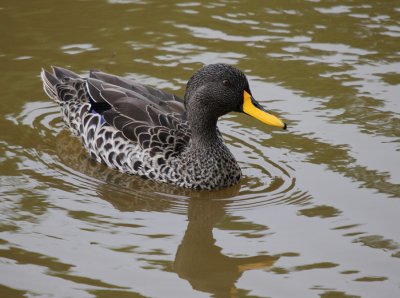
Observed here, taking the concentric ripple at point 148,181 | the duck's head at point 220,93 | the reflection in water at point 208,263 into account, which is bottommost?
the reflection in water at point 208,263

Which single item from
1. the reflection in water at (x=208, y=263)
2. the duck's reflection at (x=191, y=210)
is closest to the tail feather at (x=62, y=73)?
the duck's reflection at (x=191, y=210)

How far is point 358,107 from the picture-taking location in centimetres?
1112

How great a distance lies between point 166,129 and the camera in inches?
388

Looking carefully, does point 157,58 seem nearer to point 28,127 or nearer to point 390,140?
point 28,127

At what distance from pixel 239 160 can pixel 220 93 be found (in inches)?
44.2

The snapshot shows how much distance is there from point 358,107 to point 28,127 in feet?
12.8

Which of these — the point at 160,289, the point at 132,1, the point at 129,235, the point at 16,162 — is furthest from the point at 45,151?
the point at 132,1

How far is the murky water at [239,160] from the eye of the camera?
7.90m

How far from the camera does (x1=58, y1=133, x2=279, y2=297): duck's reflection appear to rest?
797cm

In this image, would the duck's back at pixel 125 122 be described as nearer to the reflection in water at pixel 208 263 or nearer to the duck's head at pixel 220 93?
the duck's head at pixel 220 93

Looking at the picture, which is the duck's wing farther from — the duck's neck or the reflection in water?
the reflection in water

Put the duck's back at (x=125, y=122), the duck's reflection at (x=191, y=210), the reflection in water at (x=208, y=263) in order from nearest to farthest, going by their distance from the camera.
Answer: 1. the reflection in water at (x=208, y=263)
2. the duck's reflection at (x=191, y=210)
3. the duck's back at (x=125, y=122)

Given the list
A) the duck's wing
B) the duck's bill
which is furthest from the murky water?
the duck's bill

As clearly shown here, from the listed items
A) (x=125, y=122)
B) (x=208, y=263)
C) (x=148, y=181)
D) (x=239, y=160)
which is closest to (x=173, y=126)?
(x=125, y=122)
